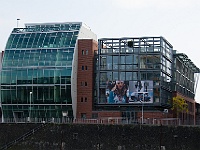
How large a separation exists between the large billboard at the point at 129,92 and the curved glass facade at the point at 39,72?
8.53 m

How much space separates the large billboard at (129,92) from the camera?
100956 millimetres

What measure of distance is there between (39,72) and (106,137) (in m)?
26.4

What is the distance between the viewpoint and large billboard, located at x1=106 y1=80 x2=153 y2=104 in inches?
3975

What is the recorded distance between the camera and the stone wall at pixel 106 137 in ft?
269

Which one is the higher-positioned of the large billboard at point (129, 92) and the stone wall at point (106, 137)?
the large billboard at point (129, 92)

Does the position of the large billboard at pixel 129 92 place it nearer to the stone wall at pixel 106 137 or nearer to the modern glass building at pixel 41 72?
the modern glass building at pixel 41 72

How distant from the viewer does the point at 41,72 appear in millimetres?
105188

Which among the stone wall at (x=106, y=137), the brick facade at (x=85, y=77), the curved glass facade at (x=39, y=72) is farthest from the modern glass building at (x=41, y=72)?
the stone wall at (x=106, y=137)

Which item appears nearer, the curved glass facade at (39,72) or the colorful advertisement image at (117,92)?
the colorful advertisement image at (117,92)

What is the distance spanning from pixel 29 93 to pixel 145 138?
3225cm

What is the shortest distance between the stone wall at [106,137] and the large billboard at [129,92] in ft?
52.2

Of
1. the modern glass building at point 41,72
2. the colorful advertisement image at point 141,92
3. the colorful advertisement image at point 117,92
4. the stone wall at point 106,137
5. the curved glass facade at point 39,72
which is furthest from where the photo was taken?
the curved glass facade at point 39,72

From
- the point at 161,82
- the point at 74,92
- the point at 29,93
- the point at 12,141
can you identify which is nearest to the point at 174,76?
the point at 161,82

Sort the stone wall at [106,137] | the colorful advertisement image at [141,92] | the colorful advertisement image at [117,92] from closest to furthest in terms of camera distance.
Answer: the stone wall at [106,137], the colorful advertisement image at [141,92], the colorful advertisement image at [117,92]
